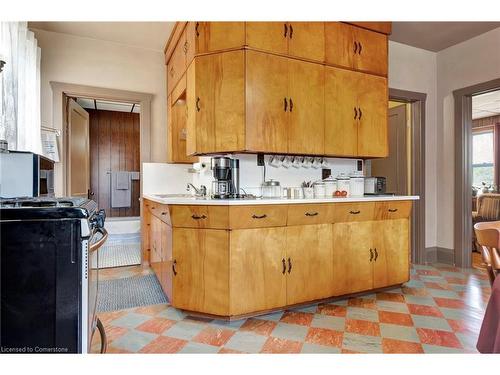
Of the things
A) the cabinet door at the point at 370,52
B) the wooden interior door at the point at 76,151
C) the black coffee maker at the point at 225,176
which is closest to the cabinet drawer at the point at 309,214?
the black coffee maker at the point at 225,176

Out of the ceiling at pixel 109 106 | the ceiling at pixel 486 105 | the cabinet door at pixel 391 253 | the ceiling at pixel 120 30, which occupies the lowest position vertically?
the cabinet door at pixel 391 253

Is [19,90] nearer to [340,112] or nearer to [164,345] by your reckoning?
[164,345]

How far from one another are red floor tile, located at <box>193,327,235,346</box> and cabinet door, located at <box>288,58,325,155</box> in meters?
1.56

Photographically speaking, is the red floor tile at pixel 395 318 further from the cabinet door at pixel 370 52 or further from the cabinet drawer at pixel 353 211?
the cabinet door at pixel 370 52

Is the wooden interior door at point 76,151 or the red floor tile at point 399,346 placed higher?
the wooden interior door at point 76,151

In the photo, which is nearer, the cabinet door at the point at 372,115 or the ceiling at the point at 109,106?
the cabinet door at the point at 372,115

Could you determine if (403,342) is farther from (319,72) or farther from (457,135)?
(457,135)

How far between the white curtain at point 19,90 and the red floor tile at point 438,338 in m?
3.20

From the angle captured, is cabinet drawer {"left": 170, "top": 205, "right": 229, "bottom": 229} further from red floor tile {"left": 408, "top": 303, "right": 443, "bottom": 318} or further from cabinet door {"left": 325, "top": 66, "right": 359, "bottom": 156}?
red floor tile {"left": 408, "top": 303, "right": 443, "bottom": 318}

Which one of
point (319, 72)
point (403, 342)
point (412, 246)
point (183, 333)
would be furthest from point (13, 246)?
point (412, 246)

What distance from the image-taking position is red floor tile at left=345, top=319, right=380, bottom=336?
2072mm

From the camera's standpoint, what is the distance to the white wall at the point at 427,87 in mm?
3807

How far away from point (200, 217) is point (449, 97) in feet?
11.6

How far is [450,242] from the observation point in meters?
3.83
